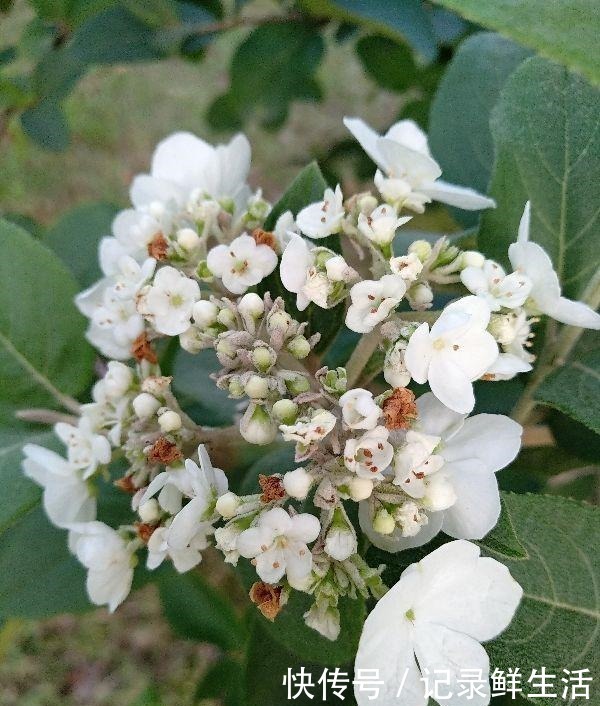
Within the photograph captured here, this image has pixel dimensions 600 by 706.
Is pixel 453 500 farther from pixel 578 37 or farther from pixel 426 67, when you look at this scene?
pixel 426 67

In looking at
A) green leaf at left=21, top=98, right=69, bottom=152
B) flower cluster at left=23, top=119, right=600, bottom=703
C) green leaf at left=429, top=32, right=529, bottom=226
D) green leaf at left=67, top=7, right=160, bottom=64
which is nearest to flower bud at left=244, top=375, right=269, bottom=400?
flower cluster at left=23, top=119, right=600, bottom=703

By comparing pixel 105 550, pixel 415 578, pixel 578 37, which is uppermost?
pixel 578 37

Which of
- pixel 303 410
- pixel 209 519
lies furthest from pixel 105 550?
pixel 303 410

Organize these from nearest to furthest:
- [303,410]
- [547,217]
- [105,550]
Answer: [303,410], [105,550], [547,217]

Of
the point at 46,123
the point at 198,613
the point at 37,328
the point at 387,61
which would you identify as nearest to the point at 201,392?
the point at 37,328

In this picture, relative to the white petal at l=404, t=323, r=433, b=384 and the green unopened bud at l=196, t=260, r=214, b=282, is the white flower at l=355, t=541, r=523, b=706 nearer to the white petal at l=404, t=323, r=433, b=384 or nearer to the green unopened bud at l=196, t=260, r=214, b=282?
the white petal at l=404, t=323, r=433, b=384

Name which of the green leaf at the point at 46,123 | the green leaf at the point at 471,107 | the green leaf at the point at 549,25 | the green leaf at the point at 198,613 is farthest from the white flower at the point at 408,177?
the green leaf at the point at 198,613

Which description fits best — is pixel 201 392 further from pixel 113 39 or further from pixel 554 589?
pixel 113 39
